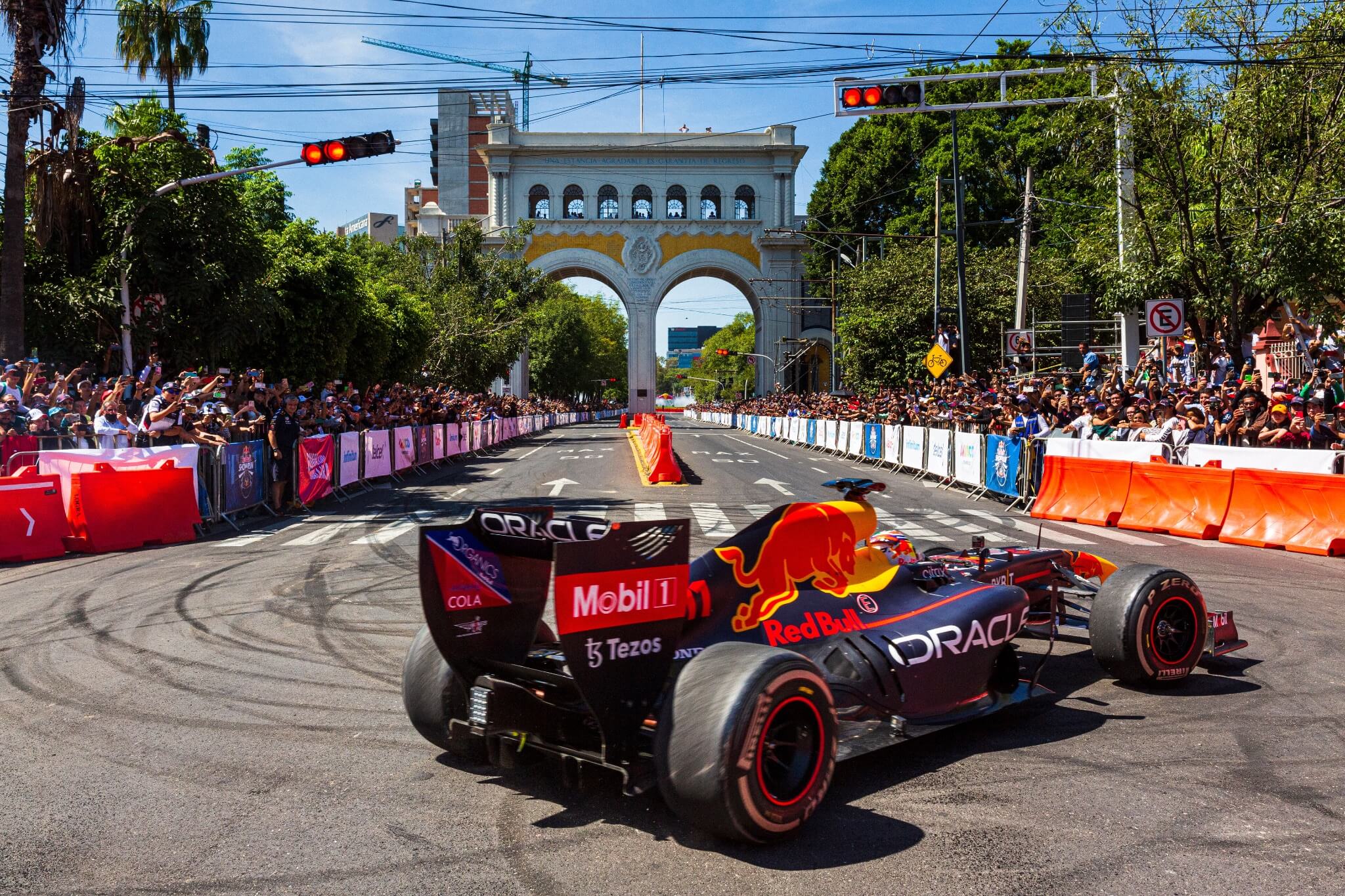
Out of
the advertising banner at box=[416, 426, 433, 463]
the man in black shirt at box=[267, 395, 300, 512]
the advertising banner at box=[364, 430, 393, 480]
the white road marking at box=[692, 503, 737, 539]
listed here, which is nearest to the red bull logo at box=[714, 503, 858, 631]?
the white road marking at box=[692, 503, 737, 539]

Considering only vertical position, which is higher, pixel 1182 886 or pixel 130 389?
pixel 130 389

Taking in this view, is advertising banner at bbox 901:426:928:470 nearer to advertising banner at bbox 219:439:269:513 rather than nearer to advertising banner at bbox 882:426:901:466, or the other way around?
advertising banner at bbox 882:426:901:466

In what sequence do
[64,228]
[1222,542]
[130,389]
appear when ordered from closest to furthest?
[1222,542]
[130,389]
[64,228]

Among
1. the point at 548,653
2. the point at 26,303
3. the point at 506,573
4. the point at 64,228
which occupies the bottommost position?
the point at 548,653

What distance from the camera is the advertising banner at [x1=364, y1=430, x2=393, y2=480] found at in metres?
22.6

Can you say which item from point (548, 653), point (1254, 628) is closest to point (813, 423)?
point (1254, 628)

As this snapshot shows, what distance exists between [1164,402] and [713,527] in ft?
28.7

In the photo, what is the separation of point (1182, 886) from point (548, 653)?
260 centimetres

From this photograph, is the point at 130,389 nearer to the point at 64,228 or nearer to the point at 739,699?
the point at 64,228

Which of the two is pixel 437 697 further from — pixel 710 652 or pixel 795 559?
pixel 795 559

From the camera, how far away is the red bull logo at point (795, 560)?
4.85 m

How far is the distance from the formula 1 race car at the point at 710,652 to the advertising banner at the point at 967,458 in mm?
15515

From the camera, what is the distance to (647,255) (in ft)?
283

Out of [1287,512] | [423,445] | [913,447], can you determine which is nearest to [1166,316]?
[1287,512]
